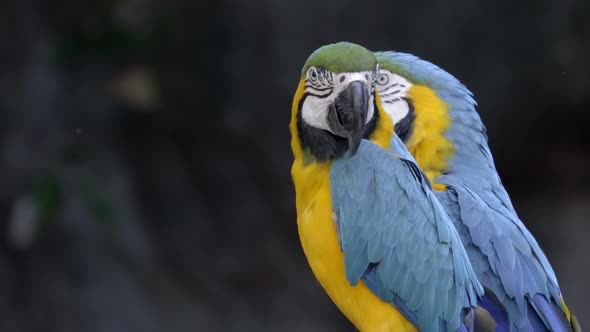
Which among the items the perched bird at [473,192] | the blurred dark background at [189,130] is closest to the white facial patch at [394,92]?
the perched bird at [473,192]

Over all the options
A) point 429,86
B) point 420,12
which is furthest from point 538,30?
point 429,86

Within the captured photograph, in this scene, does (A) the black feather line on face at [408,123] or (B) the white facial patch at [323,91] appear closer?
(B) the white facial patch at [323,91]

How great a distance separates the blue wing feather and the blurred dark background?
2.35m

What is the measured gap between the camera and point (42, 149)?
404cm

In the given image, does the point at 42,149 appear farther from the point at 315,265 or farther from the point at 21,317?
the point at 315,265

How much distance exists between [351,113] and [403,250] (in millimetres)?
306

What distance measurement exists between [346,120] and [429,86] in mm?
651

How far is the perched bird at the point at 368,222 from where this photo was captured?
1.80 m

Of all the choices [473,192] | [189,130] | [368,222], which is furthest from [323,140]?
[189,130]

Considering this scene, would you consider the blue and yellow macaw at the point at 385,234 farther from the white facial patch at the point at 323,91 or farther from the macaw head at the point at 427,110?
the macaw head at the point at 427,110

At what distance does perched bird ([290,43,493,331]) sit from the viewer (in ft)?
5.90

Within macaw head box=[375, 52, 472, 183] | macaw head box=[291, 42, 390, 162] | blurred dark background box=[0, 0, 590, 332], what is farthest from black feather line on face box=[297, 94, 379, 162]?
blurred dark background box=[0, 0, 590, 332]

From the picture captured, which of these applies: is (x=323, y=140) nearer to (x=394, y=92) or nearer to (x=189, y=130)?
(x=394, y=92)

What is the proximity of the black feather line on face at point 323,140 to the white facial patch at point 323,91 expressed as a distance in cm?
1
